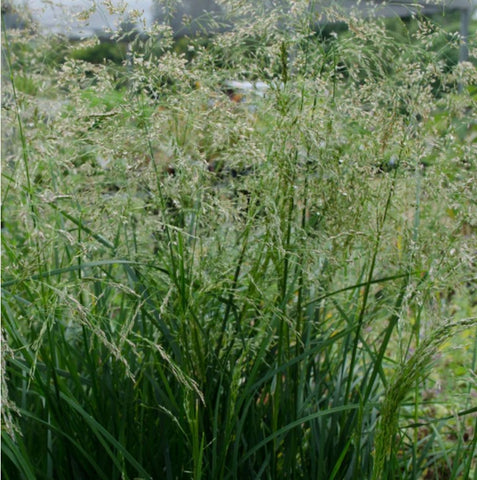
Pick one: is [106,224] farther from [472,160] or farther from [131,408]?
[472,160]

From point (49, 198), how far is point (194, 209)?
0.32 metres

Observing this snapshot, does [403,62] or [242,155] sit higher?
[403,62]

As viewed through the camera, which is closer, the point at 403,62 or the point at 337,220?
the point at 337,220

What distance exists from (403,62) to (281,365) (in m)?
0.77

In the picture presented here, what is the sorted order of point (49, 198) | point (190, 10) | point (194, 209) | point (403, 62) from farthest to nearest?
point (190, 10)
point (403, 62)
point (194, 209)
point (49, 198)

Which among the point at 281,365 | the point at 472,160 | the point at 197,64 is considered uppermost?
the point at 197,64

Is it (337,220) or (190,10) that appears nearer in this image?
(337,220)

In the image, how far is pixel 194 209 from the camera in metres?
1.60

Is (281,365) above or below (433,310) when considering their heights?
below

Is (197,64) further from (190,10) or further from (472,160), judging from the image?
(190,10)

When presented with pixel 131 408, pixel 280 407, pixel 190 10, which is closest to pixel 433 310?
pixel 280 407

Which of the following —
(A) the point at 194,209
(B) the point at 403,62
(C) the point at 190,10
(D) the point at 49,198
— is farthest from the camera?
(C) the point at 190,10

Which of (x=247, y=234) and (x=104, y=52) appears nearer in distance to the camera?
(x=247, y=234)

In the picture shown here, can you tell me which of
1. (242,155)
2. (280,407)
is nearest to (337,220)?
(242,155)
